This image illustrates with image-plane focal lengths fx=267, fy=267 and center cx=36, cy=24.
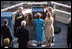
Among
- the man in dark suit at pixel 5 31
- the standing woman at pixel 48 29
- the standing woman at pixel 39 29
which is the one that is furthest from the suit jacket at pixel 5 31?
the standing woman at pixel 48 29

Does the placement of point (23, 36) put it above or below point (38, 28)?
below

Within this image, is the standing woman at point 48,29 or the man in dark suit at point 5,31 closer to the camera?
the man in dark suit at point 5,31

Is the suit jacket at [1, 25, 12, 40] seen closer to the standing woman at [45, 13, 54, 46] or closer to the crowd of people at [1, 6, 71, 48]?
the crowd of people at [1, 6, 71, 48]

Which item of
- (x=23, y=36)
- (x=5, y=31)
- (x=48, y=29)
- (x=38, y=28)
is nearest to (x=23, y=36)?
(x=23, y=36)

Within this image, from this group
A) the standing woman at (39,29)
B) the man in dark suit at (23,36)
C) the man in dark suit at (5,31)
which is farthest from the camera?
the standing woman at (39,29)

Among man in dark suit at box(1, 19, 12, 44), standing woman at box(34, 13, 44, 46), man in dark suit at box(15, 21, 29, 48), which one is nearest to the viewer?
man in dark suit at box(15, 21, 29, 48)

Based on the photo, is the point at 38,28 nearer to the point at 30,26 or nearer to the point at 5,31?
the point at 30,26

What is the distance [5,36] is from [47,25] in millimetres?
1637

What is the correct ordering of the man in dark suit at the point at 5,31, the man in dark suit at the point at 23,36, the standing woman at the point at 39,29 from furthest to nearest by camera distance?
the standing woman at the point at 39,29 → the man in dark suit at the point at 5,31 → the man in dark suit at the point at 23,36

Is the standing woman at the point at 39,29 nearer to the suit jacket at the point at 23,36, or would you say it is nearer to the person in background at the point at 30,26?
the person in background at the point at 30,26

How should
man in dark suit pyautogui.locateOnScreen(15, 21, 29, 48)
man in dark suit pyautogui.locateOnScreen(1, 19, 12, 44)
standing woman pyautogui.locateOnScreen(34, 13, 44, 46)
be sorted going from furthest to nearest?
standing woman pyautogui.locateOnScreen(34, 13, 44, 46)
man in dark suit pyautogui.locateOnScreen(1, 19, 12, 44)
man in dark suit pyautogui.locateOnScreen(15, 21, 29, 48)

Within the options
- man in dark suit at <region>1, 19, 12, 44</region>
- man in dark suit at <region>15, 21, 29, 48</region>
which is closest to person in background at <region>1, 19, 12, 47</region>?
man in dark suit at <region>1, 19, 12, 44</region>

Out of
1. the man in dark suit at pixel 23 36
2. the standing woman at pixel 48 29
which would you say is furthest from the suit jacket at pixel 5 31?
the standing woman at pixel 48 29

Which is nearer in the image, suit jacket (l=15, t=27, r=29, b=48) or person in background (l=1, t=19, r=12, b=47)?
suit jacket (l=15, t=27, r=29, b=48)
